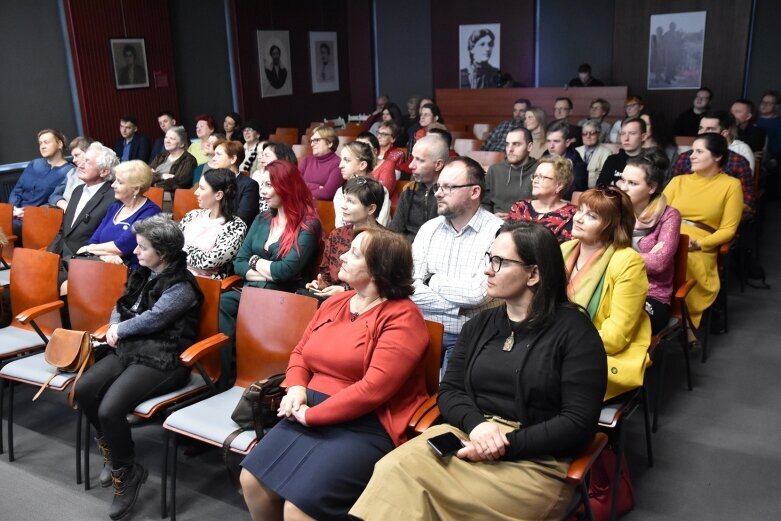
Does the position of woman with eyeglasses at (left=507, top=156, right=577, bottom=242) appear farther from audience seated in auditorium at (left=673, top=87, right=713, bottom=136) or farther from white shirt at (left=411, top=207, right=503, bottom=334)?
audience seated in auditorium at (left=673, top=87, right=713, bottom=136)

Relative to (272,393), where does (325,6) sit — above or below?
above

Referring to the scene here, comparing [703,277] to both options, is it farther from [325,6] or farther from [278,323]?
[325,6]

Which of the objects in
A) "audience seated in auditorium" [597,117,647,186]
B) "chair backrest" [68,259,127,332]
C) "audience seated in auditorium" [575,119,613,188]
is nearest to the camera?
"chair backrest" [68,259,127,332]

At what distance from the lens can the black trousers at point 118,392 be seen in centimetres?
291

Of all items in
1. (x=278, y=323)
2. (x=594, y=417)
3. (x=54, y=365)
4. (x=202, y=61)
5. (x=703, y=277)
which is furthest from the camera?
(x=202, y=61)

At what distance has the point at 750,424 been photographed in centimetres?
345

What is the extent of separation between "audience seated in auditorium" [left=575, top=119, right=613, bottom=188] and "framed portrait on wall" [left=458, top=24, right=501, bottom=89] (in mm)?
6273

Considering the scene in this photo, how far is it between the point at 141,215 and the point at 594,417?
309 centimetres

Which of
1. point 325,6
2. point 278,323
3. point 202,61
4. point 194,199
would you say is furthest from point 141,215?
point 325,6

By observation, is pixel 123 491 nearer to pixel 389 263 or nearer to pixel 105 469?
pixel 105 469

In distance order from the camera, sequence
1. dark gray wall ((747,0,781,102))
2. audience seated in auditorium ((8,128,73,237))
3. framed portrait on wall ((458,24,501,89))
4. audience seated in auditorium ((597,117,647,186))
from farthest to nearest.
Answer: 1. framed portrait on wall ((458,24,501,89))
2. dark gray wall ((747,0,781,102))
3. audience seated in auditorium ((8,128,73,237))
4. audience seated in auditorium ((597,117,647,186))

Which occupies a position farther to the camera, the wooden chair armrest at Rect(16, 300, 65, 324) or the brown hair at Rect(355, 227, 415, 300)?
the wooden chair armrest at Rect(16, 300, 65, 324)

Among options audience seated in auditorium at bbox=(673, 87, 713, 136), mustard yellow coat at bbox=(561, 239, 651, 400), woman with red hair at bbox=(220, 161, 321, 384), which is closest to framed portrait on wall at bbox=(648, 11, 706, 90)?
audience seated in auditorium at bbox=(673, 87, 713, 136)

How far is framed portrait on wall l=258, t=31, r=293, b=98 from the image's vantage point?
11227mm
